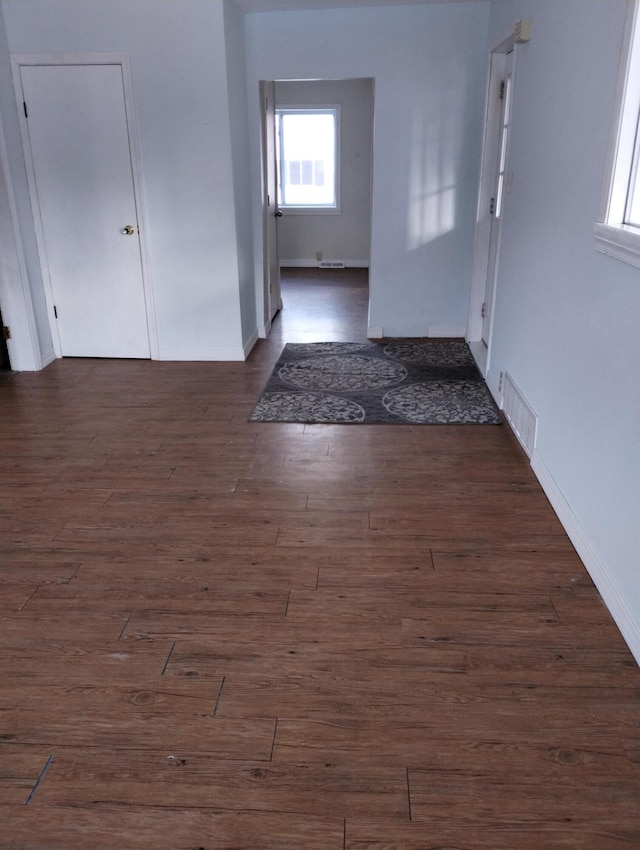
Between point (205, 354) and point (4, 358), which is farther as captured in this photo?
point (205, 354)

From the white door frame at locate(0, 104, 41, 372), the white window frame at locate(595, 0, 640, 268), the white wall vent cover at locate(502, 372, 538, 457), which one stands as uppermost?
the white window frame at locate(595, 0, 640, 268)

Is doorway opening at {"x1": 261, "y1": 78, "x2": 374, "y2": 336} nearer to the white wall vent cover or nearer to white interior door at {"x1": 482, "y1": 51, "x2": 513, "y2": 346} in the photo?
white interior door at {"x1": 482, "y1": 51, "x2": 513, "y2": 346}

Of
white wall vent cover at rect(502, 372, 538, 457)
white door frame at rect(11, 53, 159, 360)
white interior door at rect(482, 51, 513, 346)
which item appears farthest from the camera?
white door frame at rect(11, 53, 159, 360)

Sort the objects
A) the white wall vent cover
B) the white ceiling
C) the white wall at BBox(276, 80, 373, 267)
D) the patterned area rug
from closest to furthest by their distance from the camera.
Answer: the white wall vent cover < the patterned area rug < the white ceiling < the white wall at BBox(276, 80, 373, 267)

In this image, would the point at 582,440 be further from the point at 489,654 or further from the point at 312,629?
the point at 312,629

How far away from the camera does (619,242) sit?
2242 mm

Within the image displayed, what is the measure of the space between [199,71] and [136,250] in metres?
1.29

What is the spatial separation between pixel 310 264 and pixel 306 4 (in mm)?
4737

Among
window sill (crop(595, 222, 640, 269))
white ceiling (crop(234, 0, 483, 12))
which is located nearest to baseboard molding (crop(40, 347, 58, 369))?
white ceiling (crop(234, 0, 483, 12))

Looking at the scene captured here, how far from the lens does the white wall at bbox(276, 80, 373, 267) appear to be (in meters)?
8.74

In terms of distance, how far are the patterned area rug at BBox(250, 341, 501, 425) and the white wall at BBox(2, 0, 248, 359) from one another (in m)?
0.71

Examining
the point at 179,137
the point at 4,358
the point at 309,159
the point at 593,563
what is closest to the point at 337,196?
the point at 309,159

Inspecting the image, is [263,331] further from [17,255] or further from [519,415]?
[519,415]

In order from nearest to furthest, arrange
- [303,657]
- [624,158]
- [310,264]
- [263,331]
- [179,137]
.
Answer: [303,657] < [624,158] < [179,137] < [263,331] < [310,264]
